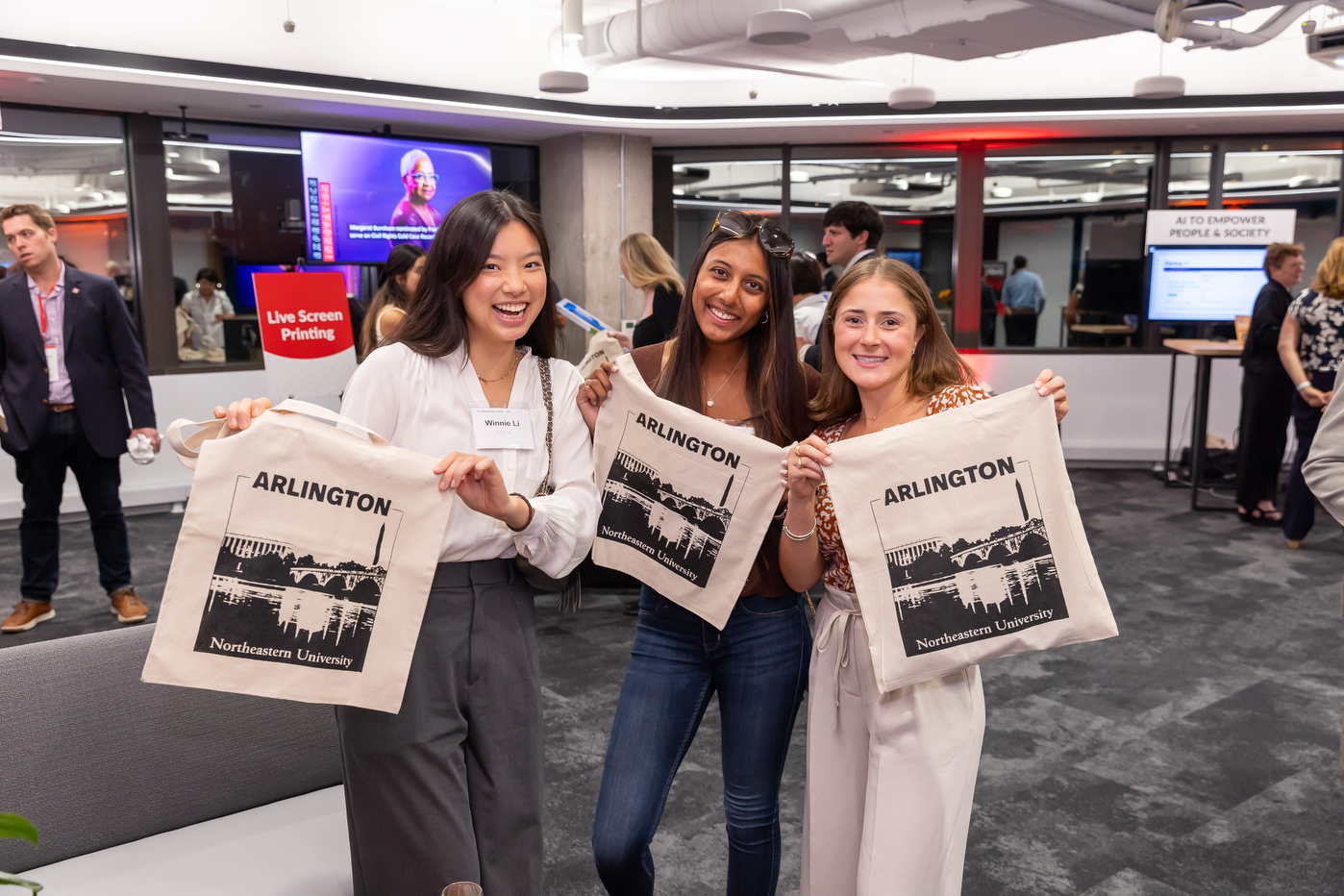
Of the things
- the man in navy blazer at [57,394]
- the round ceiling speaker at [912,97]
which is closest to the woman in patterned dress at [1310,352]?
the round ceiling speaker at [912,97]

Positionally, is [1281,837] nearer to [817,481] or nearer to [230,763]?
[817,481]

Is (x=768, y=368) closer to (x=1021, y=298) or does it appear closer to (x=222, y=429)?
(x=222, y=429)

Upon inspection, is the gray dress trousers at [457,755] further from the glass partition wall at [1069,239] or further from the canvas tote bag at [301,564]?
the glass partition wall at [1069,239]

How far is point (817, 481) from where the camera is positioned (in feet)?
5.20

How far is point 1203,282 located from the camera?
7641 millimetres

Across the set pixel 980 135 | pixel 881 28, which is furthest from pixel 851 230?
pixel 980 135

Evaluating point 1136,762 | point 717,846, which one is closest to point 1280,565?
point 1136,762

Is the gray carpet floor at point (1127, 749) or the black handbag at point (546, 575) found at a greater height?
the black handbag at point (546, 575)

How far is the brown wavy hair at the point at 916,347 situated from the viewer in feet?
5.56

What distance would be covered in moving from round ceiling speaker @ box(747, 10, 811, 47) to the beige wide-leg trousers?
3.72 meters

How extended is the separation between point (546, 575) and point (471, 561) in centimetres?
12

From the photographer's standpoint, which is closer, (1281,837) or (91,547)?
(1281,837)

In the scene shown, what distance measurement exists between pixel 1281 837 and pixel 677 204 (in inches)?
281

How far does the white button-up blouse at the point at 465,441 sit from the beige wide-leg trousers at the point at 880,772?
19.0 inches
